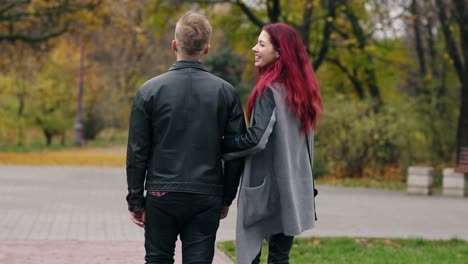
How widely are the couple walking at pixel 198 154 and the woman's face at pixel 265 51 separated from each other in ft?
Answer: 0.32

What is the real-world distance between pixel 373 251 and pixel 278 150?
153 inches

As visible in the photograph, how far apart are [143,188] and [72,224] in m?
6.24

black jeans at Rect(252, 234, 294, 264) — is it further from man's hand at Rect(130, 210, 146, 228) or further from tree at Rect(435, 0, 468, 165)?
tree at Rect(435, 0, 468, 165)

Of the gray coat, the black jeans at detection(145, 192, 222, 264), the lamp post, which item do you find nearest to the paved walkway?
the gray coat

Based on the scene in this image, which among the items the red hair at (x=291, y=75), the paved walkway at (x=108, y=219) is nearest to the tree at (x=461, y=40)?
the paved walkway at (x=108, y=219)

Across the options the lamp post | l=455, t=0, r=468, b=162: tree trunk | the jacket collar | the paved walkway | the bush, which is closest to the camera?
the jacket collar

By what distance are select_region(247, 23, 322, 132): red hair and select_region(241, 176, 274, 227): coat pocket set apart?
434 millimetres

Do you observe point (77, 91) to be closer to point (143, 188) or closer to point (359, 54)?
point (359, 54)

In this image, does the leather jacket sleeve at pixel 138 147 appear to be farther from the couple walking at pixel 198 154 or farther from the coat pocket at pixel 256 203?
the coat pocket at pixel 256 203

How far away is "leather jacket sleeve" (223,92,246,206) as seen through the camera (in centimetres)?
477

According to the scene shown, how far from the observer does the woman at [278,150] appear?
5059 millimetres

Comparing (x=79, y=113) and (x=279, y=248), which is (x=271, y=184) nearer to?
(x=279, y=248)

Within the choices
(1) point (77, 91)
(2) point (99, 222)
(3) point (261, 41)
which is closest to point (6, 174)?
(2) point (99, 222)

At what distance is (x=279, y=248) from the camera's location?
5.18 m
